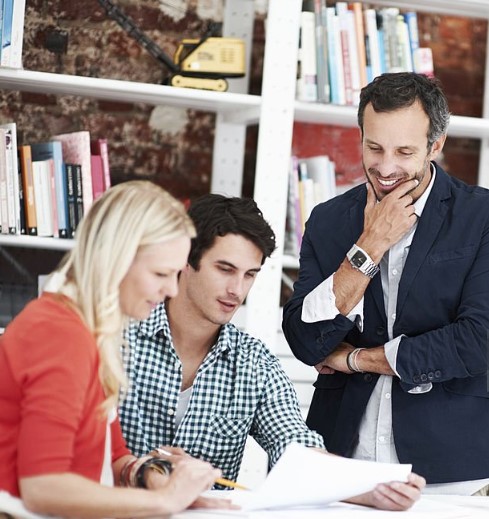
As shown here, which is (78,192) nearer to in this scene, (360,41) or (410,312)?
(360,41)

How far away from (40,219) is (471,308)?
4.11 feet

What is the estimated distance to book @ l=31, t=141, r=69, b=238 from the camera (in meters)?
2.75

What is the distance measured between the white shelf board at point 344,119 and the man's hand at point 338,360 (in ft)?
3.08

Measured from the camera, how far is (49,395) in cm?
128

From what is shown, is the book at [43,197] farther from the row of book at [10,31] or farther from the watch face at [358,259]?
the watch face at [358,259]

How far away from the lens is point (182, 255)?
146 cm

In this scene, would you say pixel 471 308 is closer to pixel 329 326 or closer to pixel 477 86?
pixel 329 326

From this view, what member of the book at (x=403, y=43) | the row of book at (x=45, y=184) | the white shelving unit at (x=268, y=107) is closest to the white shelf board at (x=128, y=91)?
the white shelving unit at (x=268, y=107)

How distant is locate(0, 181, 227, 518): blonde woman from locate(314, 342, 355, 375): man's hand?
2.24 ft

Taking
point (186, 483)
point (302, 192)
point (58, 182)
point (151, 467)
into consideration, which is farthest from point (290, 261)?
point (186, 483)

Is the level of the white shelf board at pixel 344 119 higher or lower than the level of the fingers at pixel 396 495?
higher

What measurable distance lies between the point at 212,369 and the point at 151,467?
0.44 metres

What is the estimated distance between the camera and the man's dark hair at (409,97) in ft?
6.81

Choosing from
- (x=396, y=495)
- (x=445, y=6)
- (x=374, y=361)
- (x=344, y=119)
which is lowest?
(x=396, y=495)
